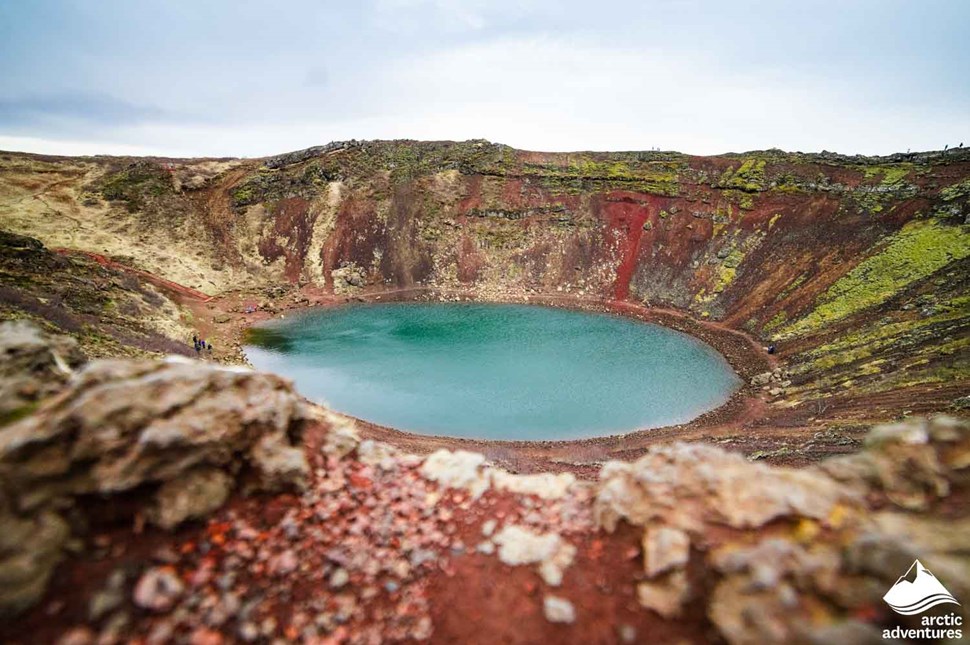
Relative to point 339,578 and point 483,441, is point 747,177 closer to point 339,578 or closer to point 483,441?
point 483,441

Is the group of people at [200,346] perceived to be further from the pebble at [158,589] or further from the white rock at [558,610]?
the white rock at [558,610]

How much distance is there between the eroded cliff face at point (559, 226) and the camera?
114 feet

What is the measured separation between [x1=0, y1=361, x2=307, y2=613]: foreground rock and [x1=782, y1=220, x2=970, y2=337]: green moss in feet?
121

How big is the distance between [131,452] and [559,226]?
50.9m

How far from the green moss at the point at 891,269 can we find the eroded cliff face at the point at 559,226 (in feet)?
0.44

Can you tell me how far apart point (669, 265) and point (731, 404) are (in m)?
23.7

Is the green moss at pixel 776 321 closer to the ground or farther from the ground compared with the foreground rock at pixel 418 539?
closer to the ground

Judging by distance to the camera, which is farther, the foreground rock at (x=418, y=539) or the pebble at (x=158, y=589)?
the pebble at (x=158, y=589)

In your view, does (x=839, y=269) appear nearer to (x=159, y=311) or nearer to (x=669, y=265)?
(x=669, y=265)

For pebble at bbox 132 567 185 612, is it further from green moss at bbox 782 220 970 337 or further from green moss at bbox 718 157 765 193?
green moss at bbox 718 157 765 193

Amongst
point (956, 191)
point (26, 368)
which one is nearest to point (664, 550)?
point (26, 368)

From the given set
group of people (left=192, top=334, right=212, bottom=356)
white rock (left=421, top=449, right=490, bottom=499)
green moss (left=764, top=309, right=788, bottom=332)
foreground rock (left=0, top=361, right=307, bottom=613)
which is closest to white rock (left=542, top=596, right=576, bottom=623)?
white rock (left=421, top=449, right=490, bottom=499)

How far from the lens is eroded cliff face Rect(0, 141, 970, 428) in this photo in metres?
34.8

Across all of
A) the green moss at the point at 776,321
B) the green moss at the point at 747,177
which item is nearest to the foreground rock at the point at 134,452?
the green moss at the point at 776,321
